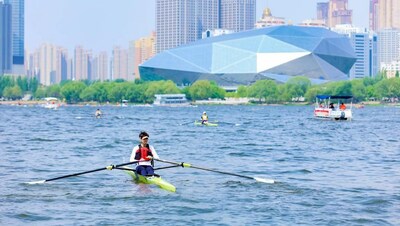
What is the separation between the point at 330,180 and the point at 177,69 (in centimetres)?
17257

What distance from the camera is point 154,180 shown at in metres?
24.2

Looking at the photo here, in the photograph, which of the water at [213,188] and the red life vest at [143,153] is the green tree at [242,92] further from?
the red life vest at [143,153]

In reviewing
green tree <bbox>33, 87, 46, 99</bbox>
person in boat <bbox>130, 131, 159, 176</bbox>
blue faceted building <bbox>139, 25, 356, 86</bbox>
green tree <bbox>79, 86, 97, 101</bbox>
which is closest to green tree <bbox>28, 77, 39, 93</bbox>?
green tree <bbox>33, 87, 46, 99</bbox>

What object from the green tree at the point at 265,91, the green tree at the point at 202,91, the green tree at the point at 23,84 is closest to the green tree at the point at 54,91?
the green tree at the point at 23,84

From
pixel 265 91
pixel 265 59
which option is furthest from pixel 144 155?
pixel 265 59

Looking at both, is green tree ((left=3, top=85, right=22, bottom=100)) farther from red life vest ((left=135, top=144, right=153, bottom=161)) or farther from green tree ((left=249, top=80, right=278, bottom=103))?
red life vest ((left=135, top=144, right=153, bottom=161))

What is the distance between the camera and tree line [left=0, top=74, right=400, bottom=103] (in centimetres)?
15988

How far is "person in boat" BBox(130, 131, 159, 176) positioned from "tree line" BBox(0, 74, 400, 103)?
132229 mm

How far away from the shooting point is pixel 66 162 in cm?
3244

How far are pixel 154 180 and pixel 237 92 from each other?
152 metres

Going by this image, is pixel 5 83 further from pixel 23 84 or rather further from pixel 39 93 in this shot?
pixel 39 93

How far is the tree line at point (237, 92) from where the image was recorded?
159875mm

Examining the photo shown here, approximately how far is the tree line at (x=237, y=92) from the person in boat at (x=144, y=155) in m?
132

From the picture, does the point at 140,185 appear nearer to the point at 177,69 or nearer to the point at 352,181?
the point at 352,181
